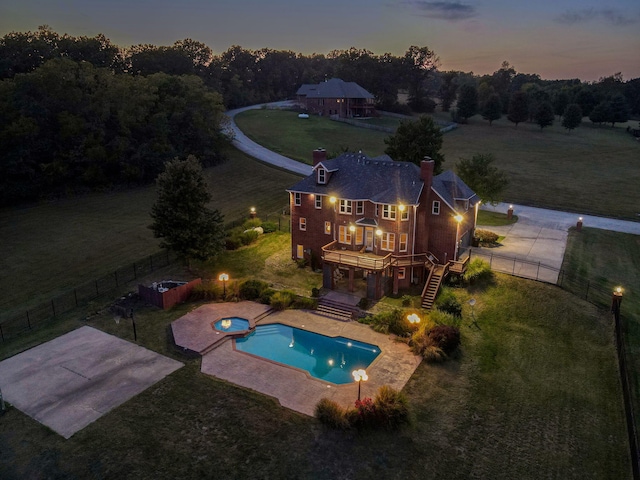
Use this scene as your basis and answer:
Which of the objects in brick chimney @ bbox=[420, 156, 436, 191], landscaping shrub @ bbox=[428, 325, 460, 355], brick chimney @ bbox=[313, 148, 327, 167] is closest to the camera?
landscaping shrub @ bbox=[428, 325, 460, 355]

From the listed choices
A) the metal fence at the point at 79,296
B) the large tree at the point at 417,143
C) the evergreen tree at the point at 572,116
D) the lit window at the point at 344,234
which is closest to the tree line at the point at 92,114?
the metal fence at the point at 79,296

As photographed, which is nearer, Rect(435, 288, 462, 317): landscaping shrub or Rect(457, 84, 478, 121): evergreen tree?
Rect(435, 288, 462, 317): landscaping shrub

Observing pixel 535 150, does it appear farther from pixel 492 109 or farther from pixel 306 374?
pixel 306 374

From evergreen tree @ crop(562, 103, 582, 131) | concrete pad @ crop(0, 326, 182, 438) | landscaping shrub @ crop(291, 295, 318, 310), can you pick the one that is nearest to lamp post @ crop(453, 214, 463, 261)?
landscaping shrub @ crop(291, 295, 318, 310)

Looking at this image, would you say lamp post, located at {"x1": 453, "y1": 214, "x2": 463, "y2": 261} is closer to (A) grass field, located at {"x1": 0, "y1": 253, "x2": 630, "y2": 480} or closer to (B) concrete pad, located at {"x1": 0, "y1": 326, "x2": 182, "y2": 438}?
(A) grass field, located at {"x1": 0, "y1": 253, "x2": 630, "y2": 480}

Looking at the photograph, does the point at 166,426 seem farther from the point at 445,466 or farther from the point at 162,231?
the point at 162,231

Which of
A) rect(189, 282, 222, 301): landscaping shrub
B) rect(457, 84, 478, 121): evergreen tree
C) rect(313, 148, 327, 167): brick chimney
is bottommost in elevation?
rect(189, 282, 222, 301): landscaping shrub

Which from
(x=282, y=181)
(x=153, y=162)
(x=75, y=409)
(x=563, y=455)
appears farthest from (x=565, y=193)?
(x=75, y=409)

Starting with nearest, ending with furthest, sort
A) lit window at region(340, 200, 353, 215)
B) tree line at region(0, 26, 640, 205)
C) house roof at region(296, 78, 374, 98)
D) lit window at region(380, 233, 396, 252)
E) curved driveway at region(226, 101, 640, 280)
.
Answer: lit window at region(380, 233, 396, 252), lit window at region(340, 200, 353, 215), curved driveway at region(226, 101, 640, 280), tree line at region(0, 26, 640, 205), house roof at region(296, 78, 374, 98)

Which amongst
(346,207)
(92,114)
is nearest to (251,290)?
(346,207)
